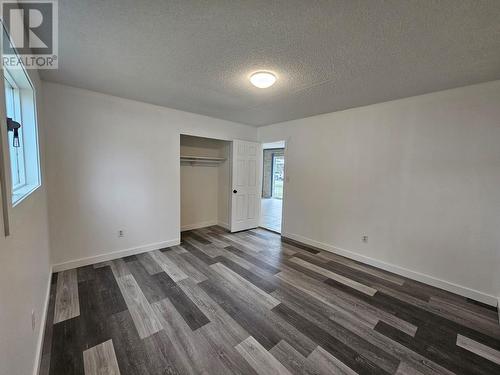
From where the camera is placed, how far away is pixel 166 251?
354 centimetres

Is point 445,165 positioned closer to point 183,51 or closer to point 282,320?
point 282,320

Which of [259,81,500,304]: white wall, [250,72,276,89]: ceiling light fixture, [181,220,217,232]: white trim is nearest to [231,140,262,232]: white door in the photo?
[181,220,217,232]: white trim

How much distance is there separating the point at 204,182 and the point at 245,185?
101 cm

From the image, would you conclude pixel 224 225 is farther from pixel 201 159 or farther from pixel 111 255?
pixel 111 255

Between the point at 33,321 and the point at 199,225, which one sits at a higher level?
the point at 33,321

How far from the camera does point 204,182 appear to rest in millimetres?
4957

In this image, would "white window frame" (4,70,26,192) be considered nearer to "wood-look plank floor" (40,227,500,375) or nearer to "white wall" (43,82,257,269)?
"white wall" (43,82,257,269)

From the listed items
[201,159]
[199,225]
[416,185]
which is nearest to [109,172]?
[201,159]

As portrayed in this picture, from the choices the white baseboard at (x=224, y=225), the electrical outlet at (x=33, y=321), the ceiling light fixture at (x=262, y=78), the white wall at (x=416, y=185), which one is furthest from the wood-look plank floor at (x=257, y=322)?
the ceiling light fixture at (x=262, y=78)

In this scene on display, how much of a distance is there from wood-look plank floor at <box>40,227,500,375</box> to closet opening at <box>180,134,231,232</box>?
6.04ft

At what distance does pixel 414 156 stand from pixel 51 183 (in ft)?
15.9

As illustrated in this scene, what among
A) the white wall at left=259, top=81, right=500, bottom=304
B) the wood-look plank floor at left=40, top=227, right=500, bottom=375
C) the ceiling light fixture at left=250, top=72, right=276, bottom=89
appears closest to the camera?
the wood-look plank floor at left=40, top=227, right=500, bottom=375

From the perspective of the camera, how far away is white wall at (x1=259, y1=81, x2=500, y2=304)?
2367 mm

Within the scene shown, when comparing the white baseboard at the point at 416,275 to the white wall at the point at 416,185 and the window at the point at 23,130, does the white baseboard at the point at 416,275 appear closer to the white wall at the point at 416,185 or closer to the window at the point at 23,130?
the white wall at the point at 416,185
